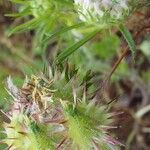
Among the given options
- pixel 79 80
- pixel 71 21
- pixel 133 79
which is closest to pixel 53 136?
pixel 79 80

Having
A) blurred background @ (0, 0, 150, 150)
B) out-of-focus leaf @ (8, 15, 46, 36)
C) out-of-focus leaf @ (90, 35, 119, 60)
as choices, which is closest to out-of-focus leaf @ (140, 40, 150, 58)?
blurred background @ (0, 0, 150, 150)

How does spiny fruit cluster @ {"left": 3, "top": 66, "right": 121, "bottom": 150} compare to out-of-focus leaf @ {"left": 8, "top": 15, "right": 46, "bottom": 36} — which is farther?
out-of-focus leaf @ {"left": 8, "top": 15, "right": 46, "bottom": 36}

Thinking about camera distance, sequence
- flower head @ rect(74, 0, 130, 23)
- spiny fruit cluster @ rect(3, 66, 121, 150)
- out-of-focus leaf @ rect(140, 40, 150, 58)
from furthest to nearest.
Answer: out-of-focus leaf @ rect(140, 40, 150, 58) < flower head @ rect(74, 0, 130, 23) < spiny fruit cluster @ rect(3, 66, 121, 150)

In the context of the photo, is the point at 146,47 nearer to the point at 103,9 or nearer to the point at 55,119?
the point at 103,9

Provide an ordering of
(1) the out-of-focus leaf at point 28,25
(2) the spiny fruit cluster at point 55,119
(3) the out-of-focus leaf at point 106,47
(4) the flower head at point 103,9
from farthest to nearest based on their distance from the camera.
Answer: (3) the out-of-focus leaf at point 106,47, (1) the out-of-focus leaf at point 28,25, (4) the flower head at point 103,9, (2) the spiny fruit cluster at point 55,119

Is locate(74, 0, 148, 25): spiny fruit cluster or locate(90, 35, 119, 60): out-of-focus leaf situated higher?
locate(74, 0, 148, 25): spiny fruit cluster

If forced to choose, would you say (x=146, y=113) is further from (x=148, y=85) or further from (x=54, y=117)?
(x=54, y=117)

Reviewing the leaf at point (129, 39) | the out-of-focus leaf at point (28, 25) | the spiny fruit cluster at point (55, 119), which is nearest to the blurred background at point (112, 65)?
the out-of-focus leaf at point (28, 25)

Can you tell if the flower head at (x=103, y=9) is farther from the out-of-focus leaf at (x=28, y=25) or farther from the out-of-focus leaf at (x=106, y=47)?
the out-of-focus leaf at (x=106, y=47)

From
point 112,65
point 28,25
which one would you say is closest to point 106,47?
point 112,65

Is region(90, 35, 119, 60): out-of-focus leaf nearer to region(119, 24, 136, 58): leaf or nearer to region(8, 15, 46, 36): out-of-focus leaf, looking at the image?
region(8, 15, 46, 36): out-of-focus leaf
